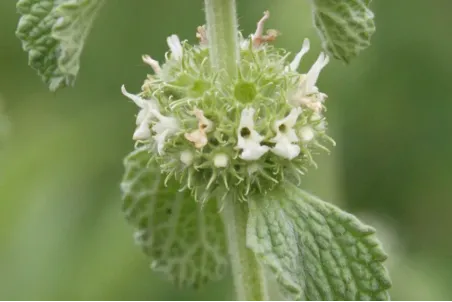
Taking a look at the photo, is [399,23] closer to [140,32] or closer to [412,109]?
[412,109]

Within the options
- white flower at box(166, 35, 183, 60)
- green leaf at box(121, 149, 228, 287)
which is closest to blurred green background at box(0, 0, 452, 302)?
green leaf at box(121, 149, 228, 287)

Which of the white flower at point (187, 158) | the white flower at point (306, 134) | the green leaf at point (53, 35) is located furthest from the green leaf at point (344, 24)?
the green leaf at point (53, 35)

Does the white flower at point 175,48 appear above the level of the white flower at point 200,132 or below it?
above

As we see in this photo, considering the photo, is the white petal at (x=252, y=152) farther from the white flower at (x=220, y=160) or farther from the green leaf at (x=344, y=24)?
the green leaf at (x=344, y=24)

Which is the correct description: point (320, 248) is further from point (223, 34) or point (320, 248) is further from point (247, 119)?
point (223, 34)

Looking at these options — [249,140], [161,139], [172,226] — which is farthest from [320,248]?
[172,226]

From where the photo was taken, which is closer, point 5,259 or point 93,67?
point 5,259

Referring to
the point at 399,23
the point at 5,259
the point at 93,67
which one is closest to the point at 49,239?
the point at 5,259
